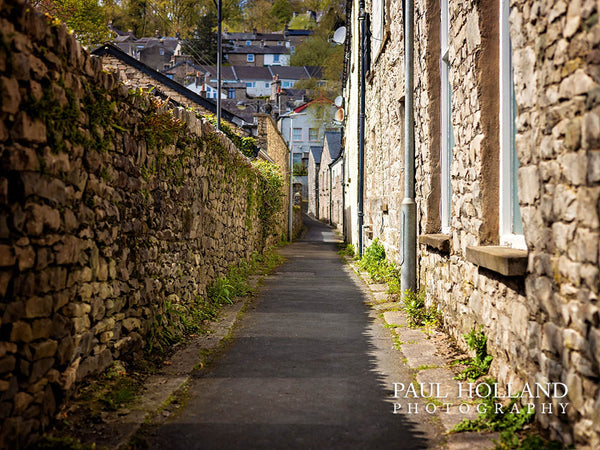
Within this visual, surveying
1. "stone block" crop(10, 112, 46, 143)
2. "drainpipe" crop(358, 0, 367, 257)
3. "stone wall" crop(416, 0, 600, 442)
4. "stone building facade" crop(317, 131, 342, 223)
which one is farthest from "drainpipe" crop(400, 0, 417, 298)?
"stone building facade" crop(317, 131, 342, 223)

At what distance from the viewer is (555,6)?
9.99 ft

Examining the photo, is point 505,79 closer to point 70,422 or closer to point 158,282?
point 158,282

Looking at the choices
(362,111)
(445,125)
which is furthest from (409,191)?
(362,111)

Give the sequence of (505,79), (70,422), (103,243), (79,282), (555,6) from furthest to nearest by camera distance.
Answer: (505,79) < (103,243) < (79,282) < (70,422) < (555,6)

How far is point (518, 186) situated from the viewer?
12.2ft

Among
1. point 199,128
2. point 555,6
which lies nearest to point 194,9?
point 199,128

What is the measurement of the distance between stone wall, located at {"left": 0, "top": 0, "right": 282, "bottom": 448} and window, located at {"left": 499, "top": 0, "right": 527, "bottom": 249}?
2.70 m

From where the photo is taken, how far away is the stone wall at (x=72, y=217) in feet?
9.43

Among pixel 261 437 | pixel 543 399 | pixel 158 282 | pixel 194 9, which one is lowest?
pixel 261 437

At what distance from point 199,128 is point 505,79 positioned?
139 inches

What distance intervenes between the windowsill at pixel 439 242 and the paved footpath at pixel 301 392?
101cm

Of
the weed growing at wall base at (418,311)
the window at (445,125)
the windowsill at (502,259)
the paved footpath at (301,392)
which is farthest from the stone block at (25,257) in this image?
the window at (445,125)

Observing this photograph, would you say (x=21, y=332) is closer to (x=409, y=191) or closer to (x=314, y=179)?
(x=409, y=191)

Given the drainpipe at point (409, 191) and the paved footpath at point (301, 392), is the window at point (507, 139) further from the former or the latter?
the drainpipe at point (409, 191)
